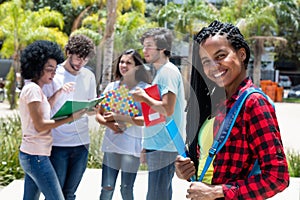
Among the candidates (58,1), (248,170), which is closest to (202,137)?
(248,170)

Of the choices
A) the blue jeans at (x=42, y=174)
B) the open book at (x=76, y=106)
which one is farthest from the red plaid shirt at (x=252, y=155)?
the blue jeans at (x=42, y=174)

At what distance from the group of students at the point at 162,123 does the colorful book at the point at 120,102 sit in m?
0.03

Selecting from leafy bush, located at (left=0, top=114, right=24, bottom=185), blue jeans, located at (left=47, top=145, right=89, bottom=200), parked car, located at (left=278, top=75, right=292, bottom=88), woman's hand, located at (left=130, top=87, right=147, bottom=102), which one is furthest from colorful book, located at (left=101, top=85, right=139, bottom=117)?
parked car, located at (left=278, top=75, right=292, bottom=88)

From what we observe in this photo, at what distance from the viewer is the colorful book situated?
7.30ft

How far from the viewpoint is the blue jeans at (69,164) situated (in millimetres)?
3365

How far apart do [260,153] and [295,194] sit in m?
3.87

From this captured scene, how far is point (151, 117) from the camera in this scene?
80.4 inches

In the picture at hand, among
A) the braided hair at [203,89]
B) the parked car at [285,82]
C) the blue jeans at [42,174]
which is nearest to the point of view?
the braided hair at [203,89]

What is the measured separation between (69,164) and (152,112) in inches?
Result: 63.0

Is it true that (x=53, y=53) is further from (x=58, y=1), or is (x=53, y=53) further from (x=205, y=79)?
(x=58, y=1)

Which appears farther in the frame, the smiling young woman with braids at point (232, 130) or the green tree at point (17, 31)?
the green tree at point (17, 31)

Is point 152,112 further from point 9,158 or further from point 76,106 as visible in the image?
point 9,158

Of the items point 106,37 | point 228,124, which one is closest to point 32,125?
point 228,124

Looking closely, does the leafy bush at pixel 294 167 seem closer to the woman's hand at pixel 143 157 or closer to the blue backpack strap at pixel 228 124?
the woman's hand at pixel 143 157
